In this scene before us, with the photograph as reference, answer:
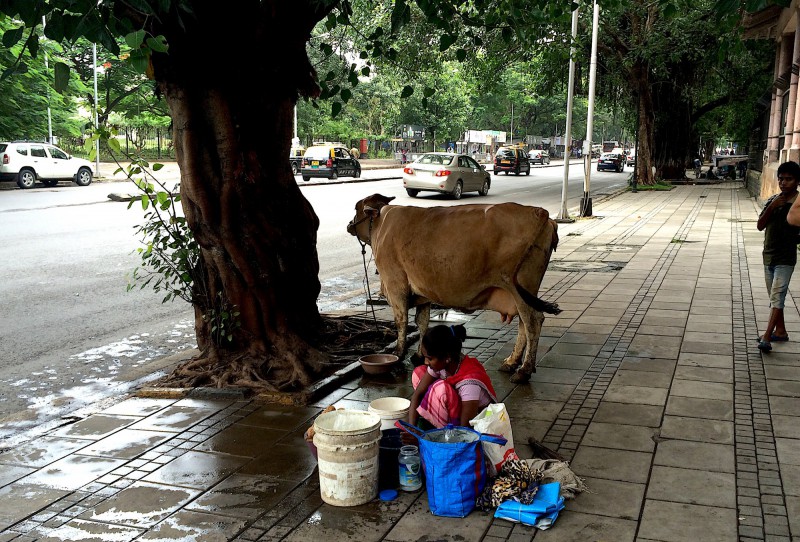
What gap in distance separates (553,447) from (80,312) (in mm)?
6173

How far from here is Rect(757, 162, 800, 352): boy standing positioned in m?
6.67

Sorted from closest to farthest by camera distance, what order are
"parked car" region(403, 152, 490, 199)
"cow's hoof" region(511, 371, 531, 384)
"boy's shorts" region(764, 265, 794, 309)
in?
"cow's hoof" region(511, 371, 531, 384)
"boy's shorts" region(764, 265, 794, 309)
"parked car" region(403, 152, 490, 199)

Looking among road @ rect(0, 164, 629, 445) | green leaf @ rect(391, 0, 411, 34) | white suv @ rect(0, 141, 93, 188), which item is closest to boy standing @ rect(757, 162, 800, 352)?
green leaf @ rect(391, 0, 411, 34)

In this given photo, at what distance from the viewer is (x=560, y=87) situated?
32.0 metres

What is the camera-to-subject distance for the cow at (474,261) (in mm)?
6137

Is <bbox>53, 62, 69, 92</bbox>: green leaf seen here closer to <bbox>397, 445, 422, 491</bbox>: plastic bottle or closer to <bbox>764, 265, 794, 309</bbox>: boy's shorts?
<bbox>397, 445, 422, 491</bbox>: plastic bottle

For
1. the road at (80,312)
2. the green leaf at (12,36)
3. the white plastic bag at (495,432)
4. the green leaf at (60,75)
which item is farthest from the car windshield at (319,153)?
the white plastic bag at (495,432)

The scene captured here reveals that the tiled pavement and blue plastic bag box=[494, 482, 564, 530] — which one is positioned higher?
blue plastic bag box=[494, 482, 564, 530]

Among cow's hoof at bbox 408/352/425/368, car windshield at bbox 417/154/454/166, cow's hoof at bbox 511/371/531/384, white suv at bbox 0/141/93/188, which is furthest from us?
white suv at bbox 0/141/93/188

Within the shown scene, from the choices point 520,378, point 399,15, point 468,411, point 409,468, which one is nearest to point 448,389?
point 468,411

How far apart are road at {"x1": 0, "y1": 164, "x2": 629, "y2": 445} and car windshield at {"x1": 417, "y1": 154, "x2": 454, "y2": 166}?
8.06m

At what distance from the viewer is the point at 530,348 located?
6133 millimetres

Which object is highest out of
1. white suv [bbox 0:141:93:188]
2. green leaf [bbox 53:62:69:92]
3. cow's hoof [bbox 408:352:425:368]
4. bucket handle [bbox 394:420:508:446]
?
green leaf [bbox 53:62:69:92]

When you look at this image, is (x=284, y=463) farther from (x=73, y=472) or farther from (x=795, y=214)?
(x=795, y=214)
